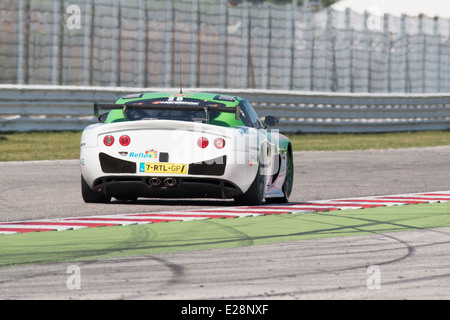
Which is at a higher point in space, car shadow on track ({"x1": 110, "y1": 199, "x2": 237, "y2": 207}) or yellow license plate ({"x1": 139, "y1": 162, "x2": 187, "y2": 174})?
yellow license plate ({"x1": 139, "y1": 162, "x2": 187, "y2": 174})

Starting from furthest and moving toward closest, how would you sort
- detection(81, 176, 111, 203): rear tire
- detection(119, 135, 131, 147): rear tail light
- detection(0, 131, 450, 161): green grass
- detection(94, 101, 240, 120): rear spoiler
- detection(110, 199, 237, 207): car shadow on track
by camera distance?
detection(0, 131, 450, 161): green grass < detection(110, 199, 237, 207): car shadow on track < detection(81, 176, 111, 203): rear tire < detection(94, 101, 240, 120): rear spoiler < detection(119, 135, 131, 147): rear tail light

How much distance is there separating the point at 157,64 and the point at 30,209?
44.1 ft

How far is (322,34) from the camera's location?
2675cm

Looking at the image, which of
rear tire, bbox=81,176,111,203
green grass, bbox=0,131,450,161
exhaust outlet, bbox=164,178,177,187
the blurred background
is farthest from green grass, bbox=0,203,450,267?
the blurred background

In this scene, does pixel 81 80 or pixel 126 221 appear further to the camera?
pixel 81 80

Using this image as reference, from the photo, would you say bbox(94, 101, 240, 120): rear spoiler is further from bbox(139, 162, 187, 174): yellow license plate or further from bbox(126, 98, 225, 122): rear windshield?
bbox(139, 162, 187, 174): yellow license plate

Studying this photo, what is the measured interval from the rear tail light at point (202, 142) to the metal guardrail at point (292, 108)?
11.6 m

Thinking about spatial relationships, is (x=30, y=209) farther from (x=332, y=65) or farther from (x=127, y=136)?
(x=332, y=65)

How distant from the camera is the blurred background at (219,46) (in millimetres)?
22391

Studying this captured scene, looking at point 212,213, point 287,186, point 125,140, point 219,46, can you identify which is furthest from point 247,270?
point 219,46

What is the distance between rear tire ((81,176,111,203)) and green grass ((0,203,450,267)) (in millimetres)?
1780

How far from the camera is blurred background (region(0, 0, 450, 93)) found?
73.5ft

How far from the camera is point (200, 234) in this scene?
8844mm
